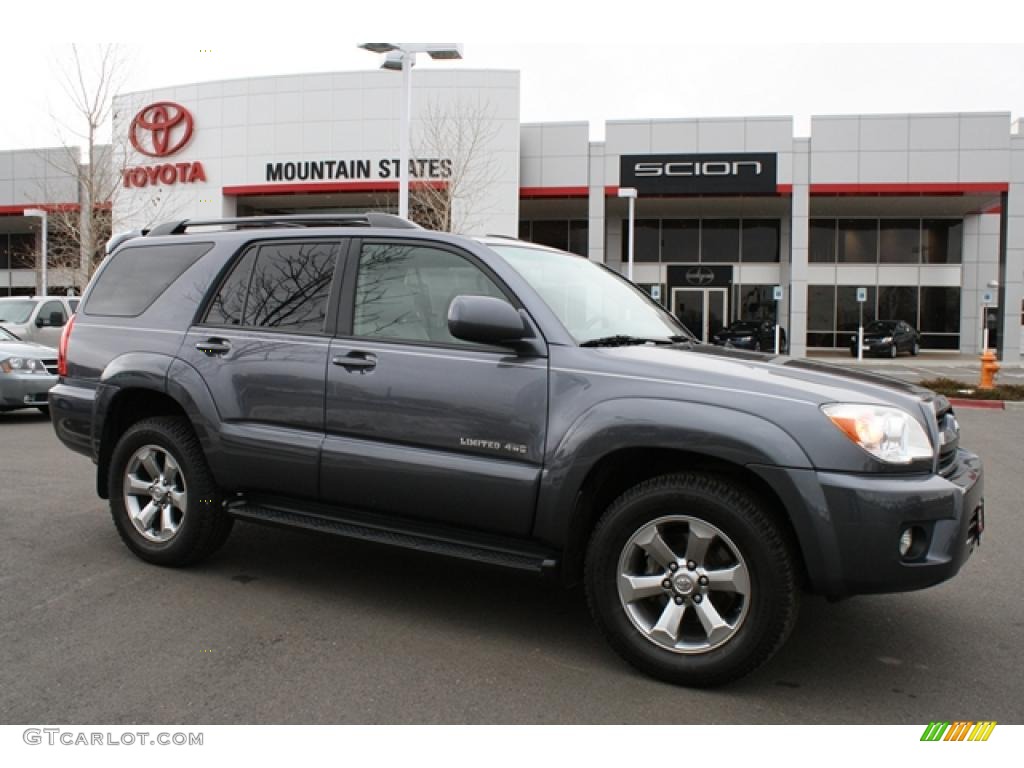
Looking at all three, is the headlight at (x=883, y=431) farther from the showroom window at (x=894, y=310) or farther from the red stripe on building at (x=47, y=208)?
the showroom window at (x=894, y=310)

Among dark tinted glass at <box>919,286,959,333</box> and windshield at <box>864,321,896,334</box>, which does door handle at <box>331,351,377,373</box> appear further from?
dark tinted glass at <box>919,286,959,333</box>

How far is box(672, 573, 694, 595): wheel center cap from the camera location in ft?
11.1

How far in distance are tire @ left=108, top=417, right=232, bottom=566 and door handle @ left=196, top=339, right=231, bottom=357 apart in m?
0.46

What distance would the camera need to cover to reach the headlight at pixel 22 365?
446 inches

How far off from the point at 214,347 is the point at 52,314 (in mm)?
14323

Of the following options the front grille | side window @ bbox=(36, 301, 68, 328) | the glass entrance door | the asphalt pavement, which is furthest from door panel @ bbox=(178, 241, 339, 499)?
the glass entrance door

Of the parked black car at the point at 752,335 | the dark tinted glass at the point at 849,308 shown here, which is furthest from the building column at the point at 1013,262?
the parked black car at the point at 752,335

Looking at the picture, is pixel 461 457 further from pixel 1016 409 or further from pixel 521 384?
pixel 1016 409

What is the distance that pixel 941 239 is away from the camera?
35.9 meters

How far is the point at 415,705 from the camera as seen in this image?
3193 mm

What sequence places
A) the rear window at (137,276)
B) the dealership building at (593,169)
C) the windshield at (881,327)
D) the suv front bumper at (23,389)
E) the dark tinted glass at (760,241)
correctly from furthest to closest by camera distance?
the dark tinted glass at (760,241) < the windshield at (881,327) < the dealership building at (593,169) < the suv front bumper at (23,389) < the rear window at (137,276)

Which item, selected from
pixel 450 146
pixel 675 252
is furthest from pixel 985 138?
pixel 450 146

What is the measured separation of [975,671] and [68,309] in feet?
57.2

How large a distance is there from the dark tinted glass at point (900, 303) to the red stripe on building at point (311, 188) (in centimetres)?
2067
